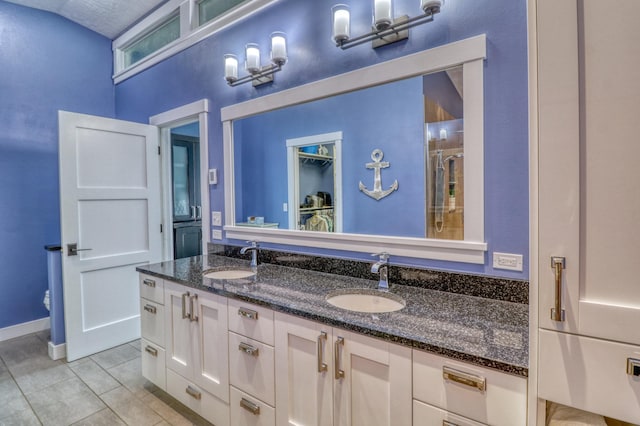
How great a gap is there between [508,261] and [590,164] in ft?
2.43

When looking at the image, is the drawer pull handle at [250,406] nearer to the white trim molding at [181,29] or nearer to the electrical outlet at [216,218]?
the electrical outlet at [216,218]

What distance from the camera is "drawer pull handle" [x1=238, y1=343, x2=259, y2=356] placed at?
1572 mm

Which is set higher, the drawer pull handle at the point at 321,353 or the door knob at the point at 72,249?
the door knob at the point at 72,249

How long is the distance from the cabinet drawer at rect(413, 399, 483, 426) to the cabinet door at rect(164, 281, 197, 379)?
1.33m

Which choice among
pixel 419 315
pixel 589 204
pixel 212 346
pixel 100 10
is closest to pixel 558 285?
pixel 589 204

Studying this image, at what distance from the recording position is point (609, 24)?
29.5 inches

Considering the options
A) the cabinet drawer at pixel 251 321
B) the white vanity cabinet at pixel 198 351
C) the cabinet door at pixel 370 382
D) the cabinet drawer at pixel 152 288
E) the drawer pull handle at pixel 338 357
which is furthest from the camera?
the cabinet drawer at pixel 152 288

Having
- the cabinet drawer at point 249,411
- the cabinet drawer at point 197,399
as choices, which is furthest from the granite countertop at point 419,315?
the cabinet drawer at point 197,399

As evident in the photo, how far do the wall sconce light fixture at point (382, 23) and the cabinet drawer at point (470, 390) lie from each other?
1475mm

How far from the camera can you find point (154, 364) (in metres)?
2.21

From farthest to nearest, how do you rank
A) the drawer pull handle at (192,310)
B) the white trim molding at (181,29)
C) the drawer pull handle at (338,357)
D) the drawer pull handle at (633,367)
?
1. the white trim molding at (181,29)
2. the drawer pull handle at (192,310)
3. the drawer pull handle at (338,357)
4. the drawer pull handle at (633,367)

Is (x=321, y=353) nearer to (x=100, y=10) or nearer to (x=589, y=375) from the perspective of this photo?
(x=589, y=375)

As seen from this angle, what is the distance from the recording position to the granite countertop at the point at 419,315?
996 mm

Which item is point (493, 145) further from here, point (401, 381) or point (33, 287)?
point (33, 287)
